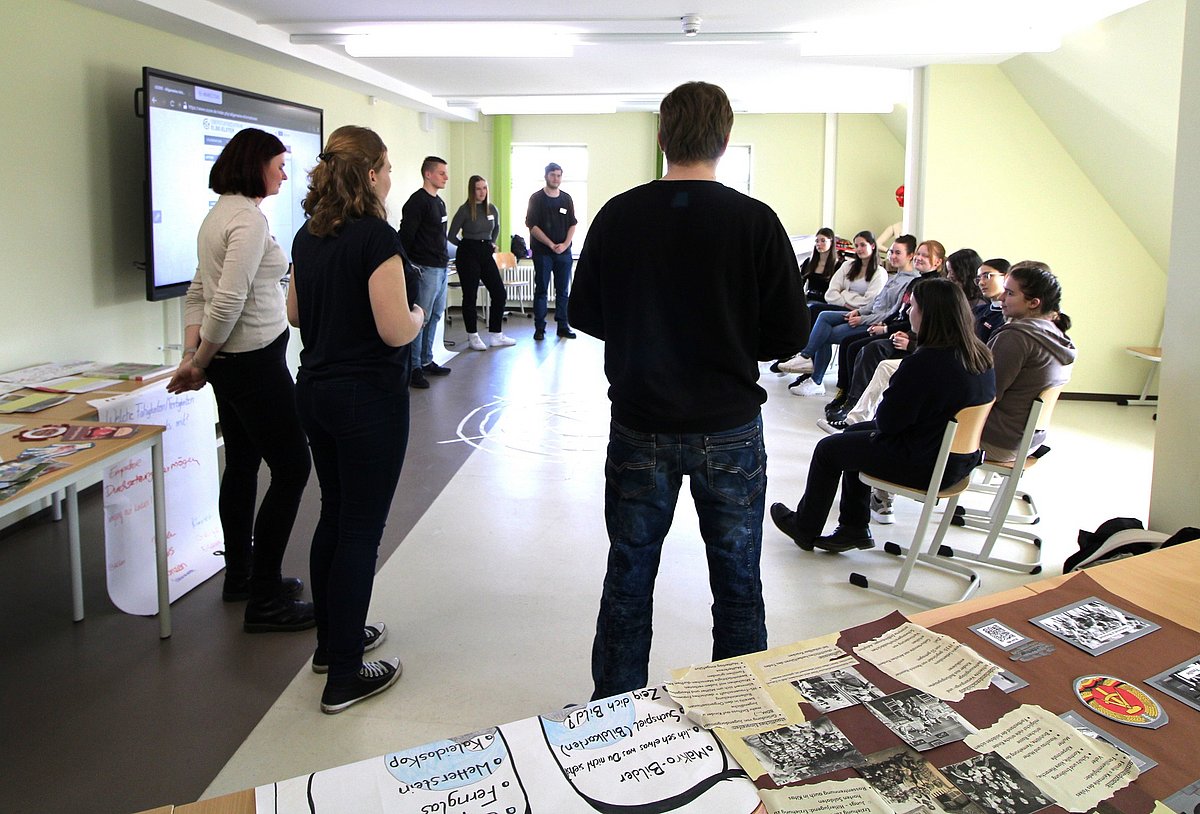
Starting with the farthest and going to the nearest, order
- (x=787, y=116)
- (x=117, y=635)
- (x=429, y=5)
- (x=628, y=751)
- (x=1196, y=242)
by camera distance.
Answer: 1. (x=787, y=116)
2. (x=429, y=5)
3. (x=117, y=635)
4. (x=1196, y=242)
5. (x=628, y=751)

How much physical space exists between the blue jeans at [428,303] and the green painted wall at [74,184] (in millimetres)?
2281

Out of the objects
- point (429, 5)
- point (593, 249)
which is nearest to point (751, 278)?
point (593, 249)

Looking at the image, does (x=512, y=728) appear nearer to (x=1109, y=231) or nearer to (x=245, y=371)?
(x=245, y=371)

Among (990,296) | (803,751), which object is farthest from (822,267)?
Result: (803,751)

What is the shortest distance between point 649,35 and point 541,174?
610 cm

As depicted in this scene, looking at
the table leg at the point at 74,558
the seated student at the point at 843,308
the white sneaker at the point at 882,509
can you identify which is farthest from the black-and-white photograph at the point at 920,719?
the seated student at the point at 843,308

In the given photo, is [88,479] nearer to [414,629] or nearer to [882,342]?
[414,629]

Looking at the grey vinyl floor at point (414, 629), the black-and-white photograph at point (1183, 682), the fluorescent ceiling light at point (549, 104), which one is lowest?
the grey vinyl floor at point (414, 629)

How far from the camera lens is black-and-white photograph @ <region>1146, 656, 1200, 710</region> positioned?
1.18 metres

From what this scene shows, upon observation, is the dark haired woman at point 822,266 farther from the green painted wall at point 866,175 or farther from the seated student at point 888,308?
the green painted wall at point 866,175

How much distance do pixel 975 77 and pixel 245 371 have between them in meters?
6.07

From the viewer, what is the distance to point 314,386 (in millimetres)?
2119

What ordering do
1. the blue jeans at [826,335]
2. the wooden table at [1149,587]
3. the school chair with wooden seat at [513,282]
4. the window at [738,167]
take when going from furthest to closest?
the window at [738,167] → the school chair with wooden seat at [513,282] → the blue jeans at [826,335] → the wooden table at [1149,587]

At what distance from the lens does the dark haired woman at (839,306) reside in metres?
6.66
